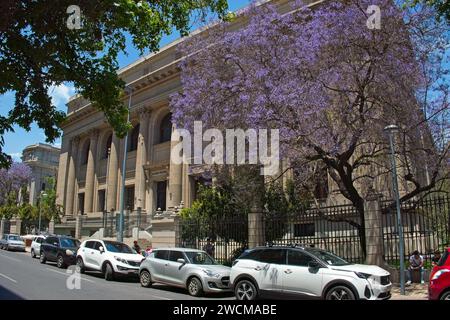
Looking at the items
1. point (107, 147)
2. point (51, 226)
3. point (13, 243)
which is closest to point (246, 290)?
point (13, 243)

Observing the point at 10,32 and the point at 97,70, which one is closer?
the point at 10,32

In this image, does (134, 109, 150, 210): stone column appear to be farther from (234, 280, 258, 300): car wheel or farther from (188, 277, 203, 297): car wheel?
(234, 280, 258, 300): car wheel

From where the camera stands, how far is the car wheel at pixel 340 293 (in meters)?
10.4

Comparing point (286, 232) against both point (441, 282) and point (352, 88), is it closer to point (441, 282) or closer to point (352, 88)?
→ point (352, 88)

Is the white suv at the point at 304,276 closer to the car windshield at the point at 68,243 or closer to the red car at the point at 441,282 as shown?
the red car at the point at 441,282

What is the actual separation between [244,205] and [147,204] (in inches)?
894

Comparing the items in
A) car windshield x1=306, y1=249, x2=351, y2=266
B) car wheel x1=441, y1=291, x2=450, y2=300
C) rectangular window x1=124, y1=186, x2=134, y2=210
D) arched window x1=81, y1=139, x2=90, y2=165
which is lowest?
car wheel x1=441, y1=291, x2=450, y2=300

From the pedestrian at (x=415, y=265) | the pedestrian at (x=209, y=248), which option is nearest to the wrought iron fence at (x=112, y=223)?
the pedestrian at (x=209, y=248)

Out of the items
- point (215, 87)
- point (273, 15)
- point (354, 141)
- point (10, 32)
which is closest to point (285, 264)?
point (354, 141)

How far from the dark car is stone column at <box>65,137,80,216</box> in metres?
31.1

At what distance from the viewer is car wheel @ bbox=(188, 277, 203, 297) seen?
1363 cm

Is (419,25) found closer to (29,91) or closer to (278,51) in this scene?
(278,51)

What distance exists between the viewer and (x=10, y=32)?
850cm

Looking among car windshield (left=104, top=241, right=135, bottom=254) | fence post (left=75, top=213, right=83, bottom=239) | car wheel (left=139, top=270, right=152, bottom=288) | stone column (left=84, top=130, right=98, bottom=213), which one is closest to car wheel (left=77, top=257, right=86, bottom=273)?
car windshield (left=104, top=241, right=135, bottom=254)
